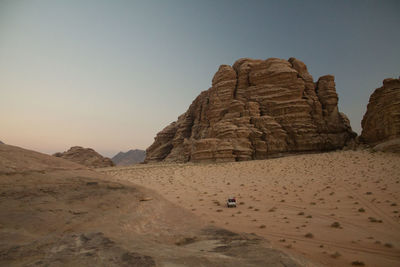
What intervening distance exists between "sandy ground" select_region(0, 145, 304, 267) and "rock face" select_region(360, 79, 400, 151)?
26.8 meters

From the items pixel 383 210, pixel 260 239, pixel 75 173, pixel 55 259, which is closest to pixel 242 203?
pixel 383 210

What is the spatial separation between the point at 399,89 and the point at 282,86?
14.8 m

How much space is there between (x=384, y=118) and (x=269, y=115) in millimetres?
14701

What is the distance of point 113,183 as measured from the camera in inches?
206

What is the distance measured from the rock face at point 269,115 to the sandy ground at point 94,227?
84.0 feet

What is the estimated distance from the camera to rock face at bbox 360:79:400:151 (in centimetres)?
2425

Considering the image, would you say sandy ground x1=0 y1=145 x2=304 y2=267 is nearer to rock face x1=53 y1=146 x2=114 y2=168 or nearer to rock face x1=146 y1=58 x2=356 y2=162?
rock face x1=146 y1=58 x2=356 y2=162

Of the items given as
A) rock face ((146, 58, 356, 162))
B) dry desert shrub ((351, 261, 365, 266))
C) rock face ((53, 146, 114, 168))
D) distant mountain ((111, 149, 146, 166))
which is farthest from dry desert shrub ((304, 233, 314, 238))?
distant mountain ((111, 149, 146, 166))

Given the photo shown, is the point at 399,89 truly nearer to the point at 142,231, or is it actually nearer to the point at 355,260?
the point at 355,260

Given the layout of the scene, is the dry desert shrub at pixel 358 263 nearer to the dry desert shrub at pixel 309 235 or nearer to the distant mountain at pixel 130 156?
the dry desert shrub at pixel 309 235

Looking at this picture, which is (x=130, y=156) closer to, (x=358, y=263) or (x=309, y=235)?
(x=309, y=235)

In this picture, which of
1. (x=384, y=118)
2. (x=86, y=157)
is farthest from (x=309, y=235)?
(x=86, y=157)

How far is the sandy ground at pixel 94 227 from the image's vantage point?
2336 mm

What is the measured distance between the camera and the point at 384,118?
25859 millimetres
